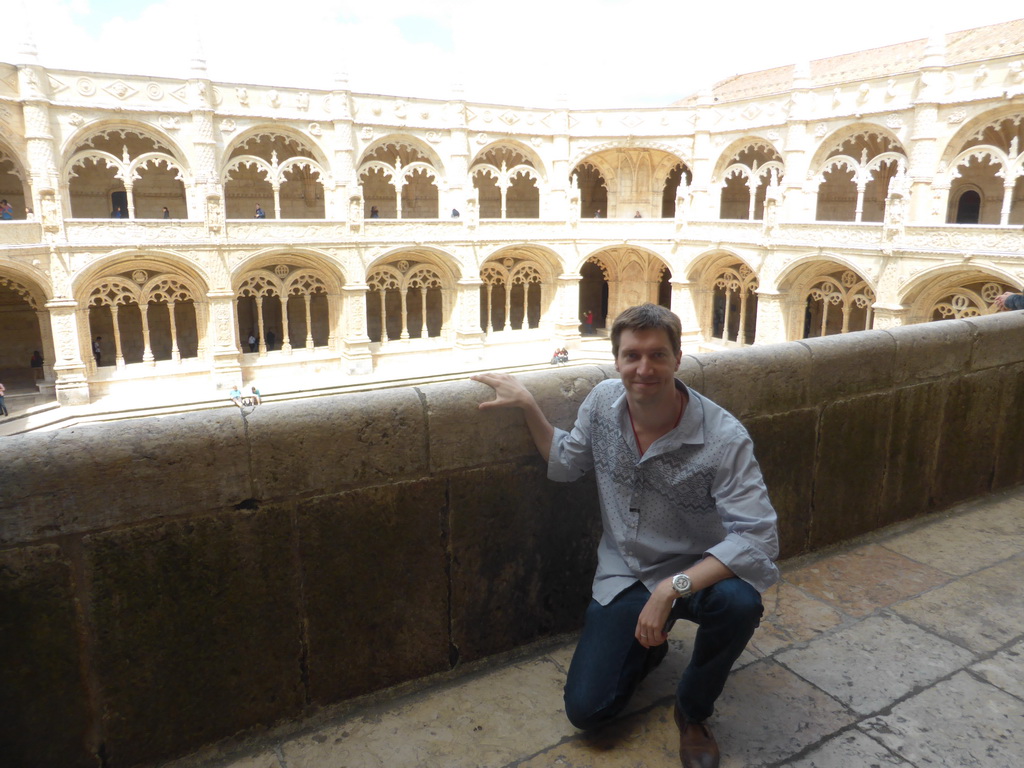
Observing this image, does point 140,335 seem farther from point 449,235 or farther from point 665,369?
point 665,369

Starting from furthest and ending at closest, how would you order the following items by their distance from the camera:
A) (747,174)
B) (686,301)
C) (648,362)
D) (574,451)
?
1. (686,301)
2. (747,174)
3. (574,451)
4. (648,362)

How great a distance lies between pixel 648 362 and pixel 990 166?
70.9 feet

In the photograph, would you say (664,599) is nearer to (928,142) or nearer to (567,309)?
(928,142)

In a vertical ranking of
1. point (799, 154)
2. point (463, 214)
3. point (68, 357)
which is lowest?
point (68, 357)

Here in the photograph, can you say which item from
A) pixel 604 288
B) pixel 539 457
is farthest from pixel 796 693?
pixel 604 288

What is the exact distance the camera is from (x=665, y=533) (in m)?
1.91

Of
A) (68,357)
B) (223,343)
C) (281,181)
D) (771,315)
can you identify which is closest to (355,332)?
(223,343)

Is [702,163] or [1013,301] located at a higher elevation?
[702,163]

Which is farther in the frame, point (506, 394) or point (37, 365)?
point (37, 365)

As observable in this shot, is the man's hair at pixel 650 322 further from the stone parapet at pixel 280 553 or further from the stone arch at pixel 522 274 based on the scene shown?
the stone arch at pixel 522 274

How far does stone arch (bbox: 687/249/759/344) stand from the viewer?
2047cm

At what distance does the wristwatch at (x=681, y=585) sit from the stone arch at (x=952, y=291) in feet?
48.8

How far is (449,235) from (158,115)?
7.57 meters

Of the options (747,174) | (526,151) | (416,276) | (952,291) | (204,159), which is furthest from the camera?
(526,151)
